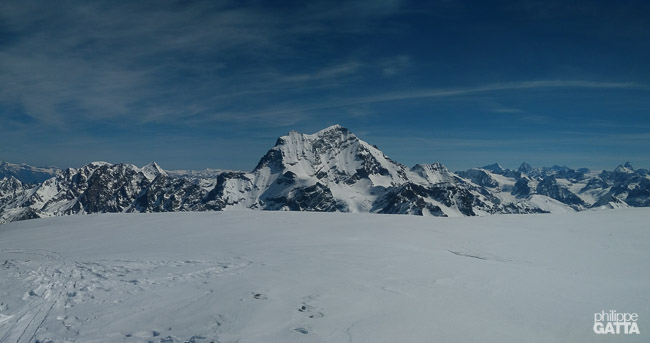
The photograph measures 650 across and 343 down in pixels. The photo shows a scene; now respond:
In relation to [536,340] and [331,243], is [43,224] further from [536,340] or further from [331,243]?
[536,340]

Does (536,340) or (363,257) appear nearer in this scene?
(536,340)

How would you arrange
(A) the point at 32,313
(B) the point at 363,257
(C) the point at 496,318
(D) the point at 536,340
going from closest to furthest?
(D) the point at 536,340 < (C) the point at 496,318 < (A) the point at 32,313 < (B) the point at 363,257

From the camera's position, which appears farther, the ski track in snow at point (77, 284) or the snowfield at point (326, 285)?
the ski track in snow at point (77, 284)

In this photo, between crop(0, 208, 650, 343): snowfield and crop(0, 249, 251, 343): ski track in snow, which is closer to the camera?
crop(0, 208, 650, 343): snowfield

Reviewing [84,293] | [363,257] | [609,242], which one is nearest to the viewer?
[84,293]

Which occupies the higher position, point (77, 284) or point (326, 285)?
point (326, 285)

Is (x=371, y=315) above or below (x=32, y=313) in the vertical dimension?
above

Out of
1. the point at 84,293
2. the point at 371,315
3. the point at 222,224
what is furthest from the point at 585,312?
the point at 222,224

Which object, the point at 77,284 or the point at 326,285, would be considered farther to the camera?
the point at 77,284
